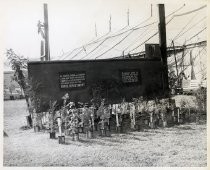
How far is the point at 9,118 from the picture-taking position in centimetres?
328

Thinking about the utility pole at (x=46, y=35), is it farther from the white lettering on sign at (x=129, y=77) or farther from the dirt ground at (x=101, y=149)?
the white lettering on sign at (x=129, y=77)

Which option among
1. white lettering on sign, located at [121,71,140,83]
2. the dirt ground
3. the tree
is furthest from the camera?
white lettering on sign, located at [121,71,140,83]

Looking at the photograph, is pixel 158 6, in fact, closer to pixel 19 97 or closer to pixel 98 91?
pixel 98 91

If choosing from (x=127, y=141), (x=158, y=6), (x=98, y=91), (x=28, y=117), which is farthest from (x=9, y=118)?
(x=158, y=6)

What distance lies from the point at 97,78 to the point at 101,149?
0.69 metres

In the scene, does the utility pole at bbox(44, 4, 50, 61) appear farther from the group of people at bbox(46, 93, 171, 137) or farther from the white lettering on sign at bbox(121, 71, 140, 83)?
the white lettering on sign at bbox(121, 71, 140, 83)

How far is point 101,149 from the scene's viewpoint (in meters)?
3.25

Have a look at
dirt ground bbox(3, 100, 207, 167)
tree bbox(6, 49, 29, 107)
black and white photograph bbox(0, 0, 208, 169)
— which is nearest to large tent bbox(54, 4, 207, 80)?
black and white photograph bbox(0, 0, 208, 169)

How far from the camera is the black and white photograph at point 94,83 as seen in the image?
3.26 m

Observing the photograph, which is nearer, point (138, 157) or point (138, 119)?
point (138, 157)

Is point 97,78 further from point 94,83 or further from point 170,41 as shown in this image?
point 170,41

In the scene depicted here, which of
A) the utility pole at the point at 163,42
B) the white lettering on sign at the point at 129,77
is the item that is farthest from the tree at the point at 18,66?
the utility pole at the point at 163,42

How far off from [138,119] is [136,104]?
16 centimetres

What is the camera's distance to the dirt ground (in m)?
3.22
